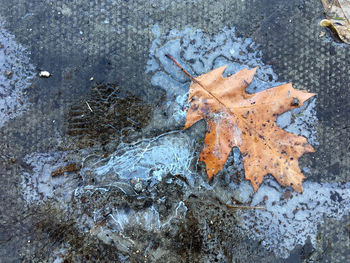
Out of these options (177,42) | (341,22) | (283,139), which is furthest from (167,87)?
(341,22)

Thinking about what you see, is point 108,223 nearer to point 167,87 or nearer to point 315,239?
point 167,87

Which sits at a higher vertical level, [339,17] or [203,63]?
[339,17]

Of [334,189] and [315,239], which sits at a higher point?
[334,189]

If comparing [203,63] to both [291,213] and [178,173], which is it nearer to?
[178,173]

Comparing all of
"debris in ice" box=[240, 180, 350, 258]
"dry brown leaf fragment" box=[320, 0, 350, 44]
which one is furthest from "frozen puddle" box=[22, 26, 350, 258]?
"dry brown leaf fragment" box=[320, 0, 350, 44]

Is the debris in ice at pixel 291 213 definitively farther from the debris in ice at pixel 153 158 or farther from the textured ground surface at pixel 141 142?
the debris in ice at pixel 153 158

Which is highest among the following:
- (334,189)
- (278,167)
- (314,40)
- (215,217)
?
(314,40)

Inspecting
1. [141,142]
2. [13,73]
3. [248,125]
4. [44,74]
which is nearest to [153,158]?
[141,142]

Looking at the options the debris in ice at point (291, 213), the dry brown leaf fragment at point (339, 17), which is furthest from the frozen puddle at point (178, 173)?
the dry brown leaf fragment at point (339, 17)
